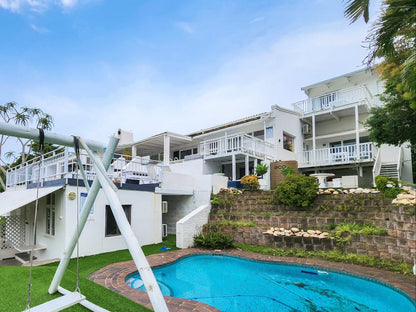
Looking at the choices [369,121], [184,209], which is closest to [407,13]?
[369,121]

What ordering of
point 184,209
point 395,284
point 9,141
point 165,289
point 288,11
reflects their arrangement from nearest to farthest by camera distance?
point 395,284 → point 165,289 → point 288,11 → point 184,209 → point 9,141

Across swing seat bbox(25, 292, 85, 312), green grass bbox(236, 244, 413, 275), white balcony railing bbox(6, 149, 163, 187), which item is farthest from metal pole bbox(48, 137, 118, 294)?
green grass bbox(236, 244, 413, 275)

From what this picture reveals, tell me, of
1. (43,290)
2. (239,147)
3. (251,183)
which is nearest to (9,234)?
(43,290)

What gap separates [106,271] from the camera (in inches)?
300

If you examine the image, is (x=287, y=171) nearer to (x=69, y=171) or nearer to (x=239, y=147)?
(x=239, y=147)

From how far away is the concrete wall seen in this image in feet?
37.3

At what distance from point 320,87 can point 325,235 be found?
16.2 meters

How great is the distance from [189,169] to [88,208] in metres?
14.2

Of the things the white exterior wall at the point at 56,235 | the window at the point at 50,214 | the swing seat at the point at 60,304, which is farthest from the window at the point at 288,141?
the swing seat at the point at 60,304

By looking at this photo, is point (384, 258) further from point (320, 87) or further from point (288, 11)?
point (320, 87)

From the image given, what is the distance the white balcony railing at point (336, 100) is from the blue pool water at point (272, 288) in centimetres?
1441

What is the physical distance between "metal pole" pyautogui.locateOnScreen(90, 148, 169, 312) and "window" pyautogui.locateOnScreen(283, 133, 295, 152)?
1746 centimetres

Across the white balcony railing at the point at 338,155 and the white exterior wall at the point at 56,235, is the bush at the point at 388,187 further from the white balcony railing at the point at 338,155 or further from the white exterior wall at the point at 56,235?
the white exterior wall at the point at 56,235

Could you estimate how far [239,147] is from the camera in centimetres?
1683
